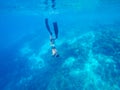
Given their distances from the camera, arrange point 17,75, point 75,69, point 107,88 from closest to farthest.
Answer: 1. point 107,88
2. point 75,69
3. point 17,75

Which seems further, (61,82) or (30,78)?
(30,78)

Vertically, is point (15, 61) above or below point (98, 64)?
below

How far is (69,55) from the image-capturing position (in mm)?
17703

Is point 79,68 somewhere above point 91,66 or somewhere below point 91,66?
below

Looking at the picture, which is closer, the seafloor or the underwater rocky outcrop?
the underwater rocky outcrop

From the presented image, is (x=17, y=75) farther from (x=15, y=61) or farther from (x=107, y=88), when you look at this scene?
(x=107, y=88)

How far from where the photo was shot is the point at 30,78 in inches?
704

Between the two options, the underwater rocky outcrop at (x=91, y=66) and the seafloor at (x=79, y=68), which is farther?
the seafloor at (x=79, y=68)

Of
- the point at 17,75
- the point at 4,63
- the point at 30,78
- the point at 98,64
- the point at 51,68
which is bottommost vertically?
the point at 4,63

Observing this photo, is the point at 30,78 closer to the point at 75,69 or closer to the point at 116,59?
the point at 75,69

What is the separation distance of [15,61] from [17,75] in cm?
577

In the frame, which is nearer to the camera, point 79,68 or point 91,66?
point 91,66

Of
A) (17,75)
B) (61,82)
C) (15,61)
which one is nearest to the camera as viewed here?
(61,82)

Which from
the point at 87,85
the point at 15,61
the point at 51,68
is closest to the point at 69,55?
the point at 51,68
